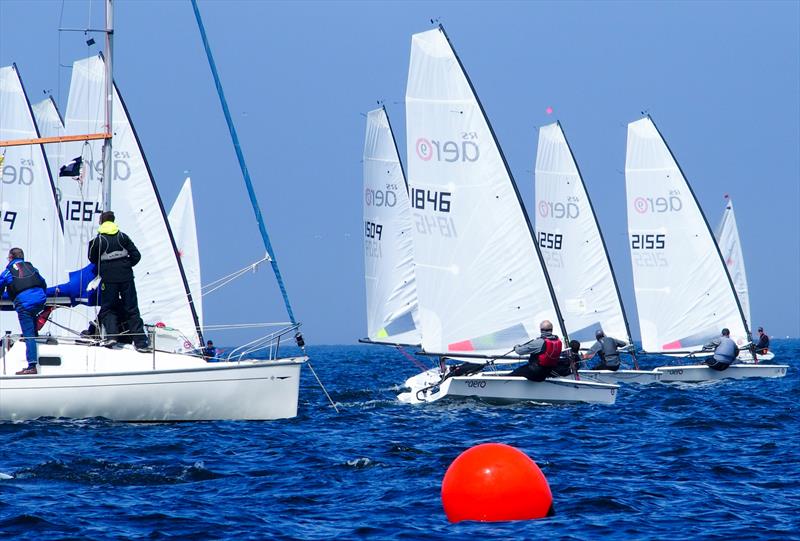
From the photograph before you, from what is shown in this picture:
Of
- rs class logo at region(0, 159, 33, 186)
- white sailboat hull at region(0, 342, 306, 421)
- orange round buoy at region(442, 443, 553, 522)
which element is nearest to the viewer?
orange round buoy at region(442, 443, 553, 522)

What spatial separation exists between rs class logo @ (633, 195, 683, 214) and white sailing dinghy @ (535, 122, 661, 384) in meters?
1.30

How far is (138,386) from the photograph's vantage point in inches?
653

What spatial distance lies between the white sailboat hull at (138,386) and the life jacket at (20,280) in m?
0.76

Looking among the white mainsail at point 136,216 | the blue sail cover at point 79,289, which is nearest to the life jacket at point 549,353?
the blue sail cover at point 79,289

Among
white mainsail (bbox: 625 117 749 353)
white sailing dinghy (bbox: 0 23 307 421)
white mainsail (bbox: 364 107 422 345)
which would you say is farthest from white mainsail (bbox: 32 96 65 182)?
white mainsail (bbox: 625 117 749 353)

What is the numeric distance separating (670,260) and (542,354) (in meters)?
15.7

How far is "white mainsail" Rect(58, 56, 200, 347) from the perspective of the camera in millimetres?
24419

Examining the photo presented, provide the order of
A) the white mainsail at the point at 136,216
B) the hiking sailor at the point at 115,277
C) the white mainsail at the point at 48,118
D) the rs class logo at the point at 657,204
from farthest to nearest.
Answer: the rs class logo at the point at 657,204, the white mainsail at the point at 48,118, the white mainsail at the point at 136,216, the hiking sailor at the point at 115,277

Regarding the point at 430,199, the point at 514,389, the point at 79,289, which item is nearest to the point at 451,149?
the point at 430,199

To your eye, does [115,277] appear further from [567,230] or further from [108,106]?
[567,230]

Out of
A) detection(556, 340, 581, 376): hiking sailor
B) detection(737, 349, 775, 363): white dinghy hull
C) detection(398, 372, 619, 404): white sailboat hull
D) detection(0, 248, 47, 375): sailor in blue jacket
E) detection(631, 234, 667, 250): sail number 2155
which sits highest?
detection(631, 234, 667, 250): sail number 2155

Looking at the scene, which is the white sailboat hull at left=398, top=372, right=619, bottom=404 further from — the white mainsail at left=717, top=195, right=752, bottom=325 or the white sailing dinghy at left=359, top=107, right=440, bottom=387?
the white mainsail at left=717, top=195, right=752, bottom=325

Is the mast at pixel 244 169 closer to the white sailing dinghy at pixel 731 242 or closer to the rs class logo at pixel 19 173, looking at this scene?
the rs class logo at pixel 19 173

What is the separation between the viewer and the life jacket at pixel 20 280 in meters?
17.1
